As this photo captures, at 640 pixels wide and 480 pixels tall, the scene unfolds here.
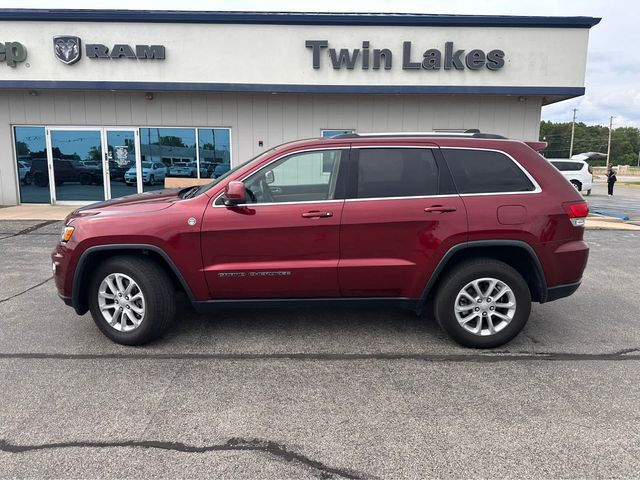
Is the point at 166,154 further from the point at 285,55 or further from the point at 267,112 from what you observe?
the point at 285,55

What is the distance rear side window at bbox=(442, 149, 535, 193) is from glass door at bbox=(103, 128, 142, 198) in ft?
38.8

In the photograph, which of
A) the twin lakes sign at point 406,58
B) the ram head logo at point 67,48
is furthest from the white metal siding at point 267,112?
the ram head logo at point 67,48

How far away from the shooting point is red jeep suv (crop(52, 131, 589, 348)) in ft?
12.9

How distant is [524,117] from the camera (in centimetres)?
1361

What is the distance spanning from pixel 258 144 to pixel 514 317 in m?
10.9

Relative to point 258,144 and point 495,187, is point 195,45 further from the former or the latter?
point 495,187

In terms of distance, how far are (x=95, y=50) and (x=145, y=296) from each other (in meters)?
11.1

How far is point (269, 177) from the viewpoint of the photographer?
163 inches

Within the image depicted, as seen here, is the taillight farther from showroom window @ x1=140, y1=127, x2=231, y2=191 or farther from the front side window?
showroom window @ x1=140, y1=127, x2=231, y2=191

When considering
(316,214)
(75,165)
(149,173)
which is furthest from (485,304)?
(75,165)

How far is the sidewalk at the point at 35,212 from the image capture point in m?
11.5

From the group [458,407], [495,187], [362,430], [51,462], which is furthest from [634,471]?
[51,462]

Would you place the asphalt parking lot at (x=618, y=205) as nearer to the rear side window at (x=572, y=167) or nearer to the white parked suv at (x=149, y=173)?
the rear side window at (x=572, y=167)

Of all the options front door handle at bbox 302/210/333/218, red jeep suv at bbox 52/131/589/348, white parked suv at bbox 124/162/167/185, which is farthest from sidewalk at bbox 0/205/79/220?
front door handle at bbox 302/210/333/218
